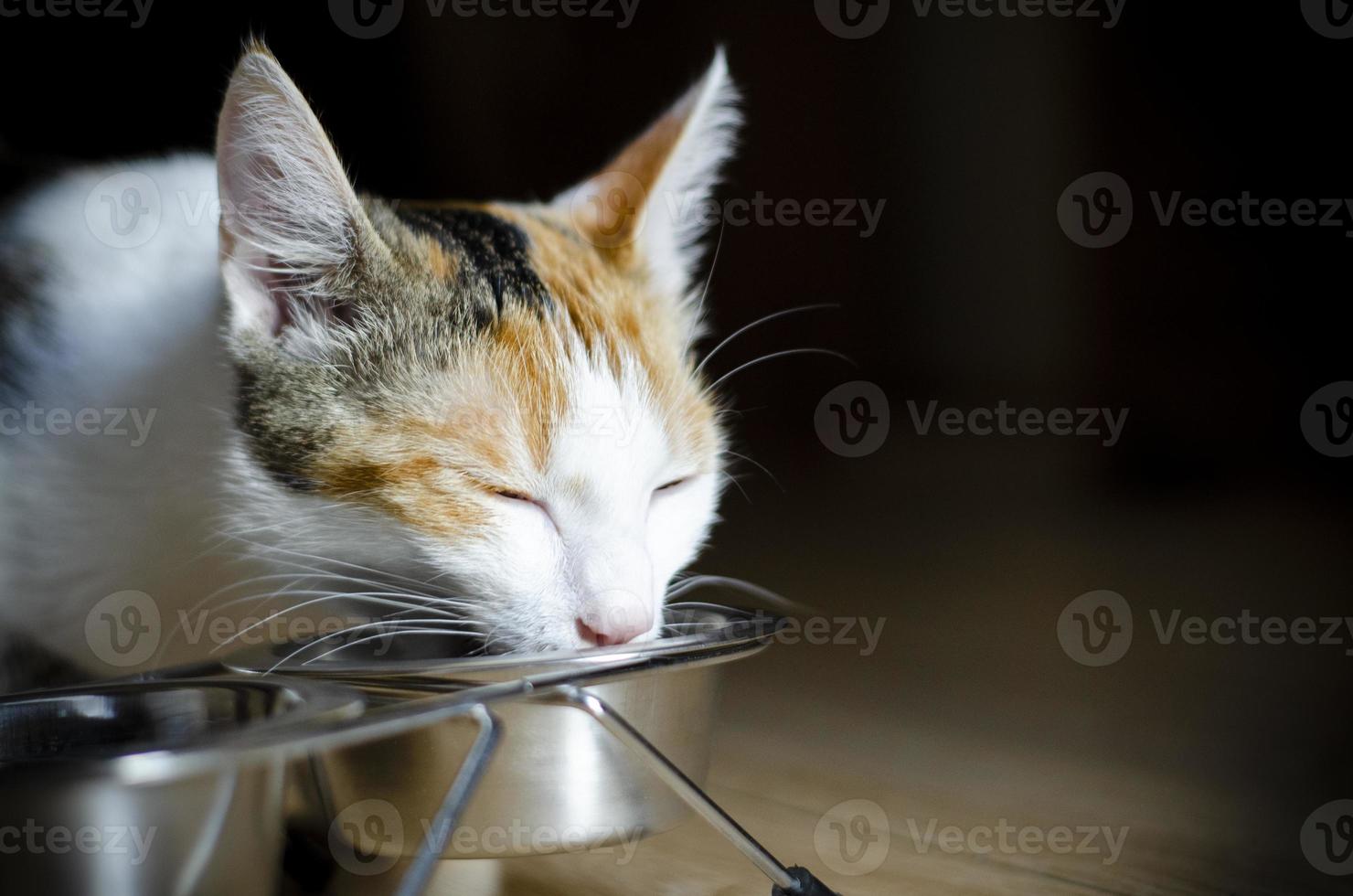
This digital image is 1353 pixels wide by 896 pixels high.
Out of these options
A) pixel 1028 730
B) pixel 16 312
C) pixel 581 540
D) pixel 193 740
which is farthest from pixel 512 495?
pixel 1028 730

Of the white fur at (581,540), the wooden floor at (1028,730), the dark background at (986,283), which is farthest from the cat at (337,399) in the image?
the dark background at (986,283)

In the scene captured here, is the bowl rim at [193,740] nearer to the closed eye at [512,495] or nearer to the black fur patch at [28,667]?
the closed eye at [512,495]

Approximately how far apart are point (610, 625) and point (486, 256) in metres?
0.33

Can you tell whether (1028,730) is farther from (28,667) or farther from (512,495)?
(28,667)

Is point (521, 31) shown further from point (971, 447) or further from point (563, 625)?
point (563, 625)

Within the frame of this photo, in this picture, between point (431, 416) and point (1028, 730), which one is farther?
point (1028, 730)

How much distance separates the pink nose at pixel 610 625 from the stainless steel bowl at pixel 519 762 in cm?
5

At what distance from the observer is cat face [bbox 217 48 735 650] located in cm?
69

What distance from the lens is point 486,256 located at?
0.83 m

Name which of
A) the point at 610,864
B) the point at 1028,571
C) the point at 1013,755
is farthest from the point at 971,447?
the point at 610,864

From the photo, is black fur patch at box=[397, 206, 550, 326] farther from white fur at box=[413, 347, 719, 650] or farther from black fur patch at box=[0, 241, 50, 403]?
black fur patch at box=[0, 241, 50, 403]

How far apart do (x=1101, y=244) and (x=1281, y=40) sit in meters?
0.34

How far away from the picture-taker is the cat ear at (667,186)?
3.01 feet

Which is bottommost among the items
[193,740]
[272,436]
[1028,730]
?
[1028,730]
